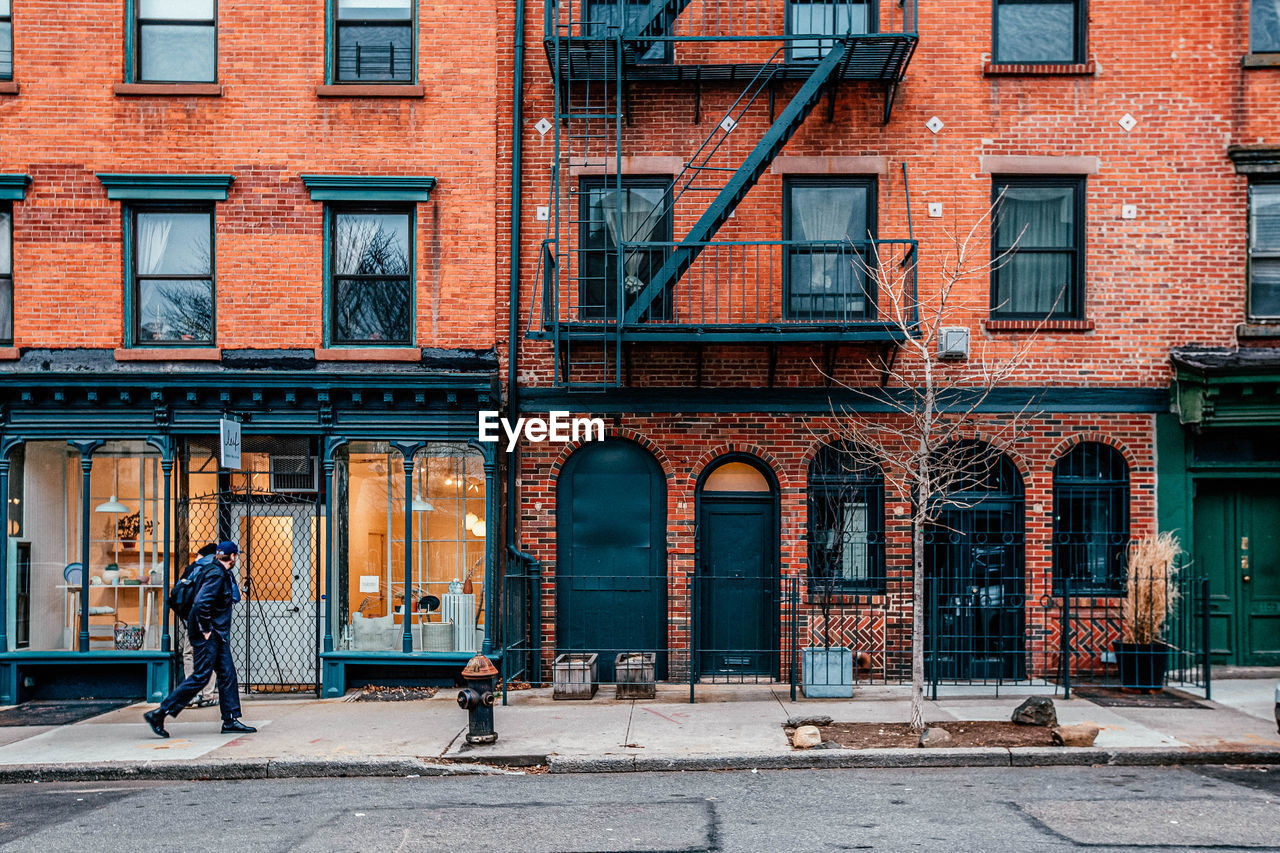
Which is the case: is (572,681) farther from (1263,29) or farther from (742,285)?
(1263,29)

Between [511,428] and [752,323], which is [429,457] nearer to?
[511,428]

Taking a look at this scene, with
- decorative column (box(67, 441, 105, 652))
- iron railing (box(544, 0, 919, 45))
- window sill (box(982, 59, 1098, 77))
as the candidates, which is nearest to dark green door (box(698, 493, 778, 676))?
iron railing (box(544, 0, 919, 45))

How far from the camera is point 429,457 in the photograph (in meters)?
13.6

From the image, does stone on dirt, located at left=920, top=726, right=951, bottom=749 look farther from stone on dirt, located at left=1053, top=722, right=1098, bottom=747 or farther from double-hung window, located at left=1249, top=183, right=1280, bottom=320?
double-hung window, located at left=1249, top=183, right=1280, bottom=320

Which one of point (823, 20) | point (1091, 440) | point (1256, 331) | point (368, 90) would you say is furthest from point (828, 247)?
point (368, 90)

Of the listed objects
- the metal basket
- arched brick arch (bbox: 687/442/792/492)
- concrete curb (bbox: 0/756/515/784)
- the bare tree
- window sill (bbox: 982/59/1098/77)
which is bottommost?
concrete curb (bbox: 0/756/515/784)

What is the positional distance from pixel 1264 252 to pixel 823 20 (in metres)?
6.17

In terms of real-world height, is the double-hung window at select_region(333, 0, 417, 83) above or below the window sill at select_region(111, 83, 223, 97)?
above

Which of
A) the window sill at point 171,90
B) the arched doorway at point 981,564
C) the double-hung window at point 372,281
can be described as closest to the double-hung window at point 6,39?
the window sill at point 171,90

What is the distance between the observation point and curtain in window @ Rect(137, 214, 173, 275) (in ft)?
45.1

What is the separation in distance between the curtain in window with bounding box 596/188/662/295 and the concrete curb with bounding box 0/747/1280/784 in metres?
6.24

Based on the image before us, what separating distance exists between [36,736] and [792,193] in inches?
408

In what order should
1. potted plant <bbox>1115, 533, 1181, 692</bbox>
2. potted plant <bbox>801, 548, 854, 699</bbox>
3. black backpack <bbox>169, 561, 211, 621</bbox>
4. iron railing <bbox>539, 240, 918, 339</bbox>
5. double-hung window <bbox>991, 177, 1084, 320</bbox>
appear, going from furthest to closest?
1. double-hung window <bbox>991, 177, 1084, 320</bbox>
2. iron railing <bbox>539, 240, 918, 339</bbox>
3. potted plant <bbox>1115, 533, 1181, 692</bbox>
4. potted plant <bbox>801, 548, 854, 699</bbox>
5. black backpack <bbox>169, 561, 211, 621</bbox>

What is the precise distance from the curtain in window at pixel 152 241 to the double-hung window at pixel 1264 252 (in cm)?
1344
